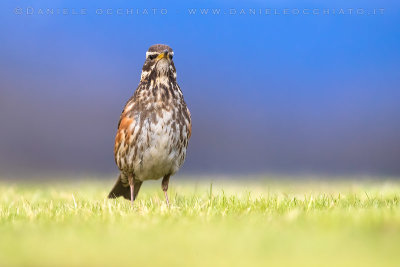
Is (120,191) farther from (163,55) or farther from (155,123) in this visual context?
(163,55)

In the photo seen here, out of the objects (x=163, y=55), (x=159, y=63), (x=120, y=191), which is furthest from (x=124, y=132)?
(x=120, y=191)

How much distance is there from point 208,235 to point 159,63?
3.55 m

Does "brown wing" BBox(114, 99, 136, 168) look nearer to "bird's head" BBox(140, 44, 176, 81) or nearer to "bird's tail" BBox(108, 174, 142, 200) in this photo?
"bird's head" BBox(140, 44, 176, 81)

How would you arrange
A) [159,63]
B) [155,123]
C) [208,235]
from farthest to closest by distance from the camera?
[159,63] → [155,123] → [208,235]

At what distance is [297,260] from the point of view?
15.1 ft

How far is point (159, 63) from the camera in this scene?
855 cm

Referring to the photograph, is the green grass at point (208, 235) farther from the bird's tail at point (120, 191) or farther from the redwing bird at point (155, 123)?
the bird's tail at point (120, 191)

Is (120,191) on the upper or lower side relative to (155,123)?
lower

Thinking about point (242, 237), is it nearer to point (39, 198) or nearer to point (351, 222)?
point (351, 222)

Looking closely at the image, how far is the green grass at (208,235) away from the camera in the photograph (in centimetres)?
475

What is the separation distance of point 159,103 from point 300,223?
3.01m

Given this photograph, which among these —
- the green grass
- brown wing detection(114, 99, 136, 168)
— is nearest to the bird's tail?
brown wing detection(114, 99, 136, 168)

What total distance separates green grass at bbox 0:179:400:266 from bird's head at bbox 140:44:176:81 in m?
1.67

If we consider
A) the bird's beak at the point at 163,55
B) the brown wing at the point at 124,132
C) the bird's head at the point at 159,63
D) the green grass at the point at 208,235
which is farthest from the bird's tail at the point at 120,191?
the bird's beak at the point at 163,55
